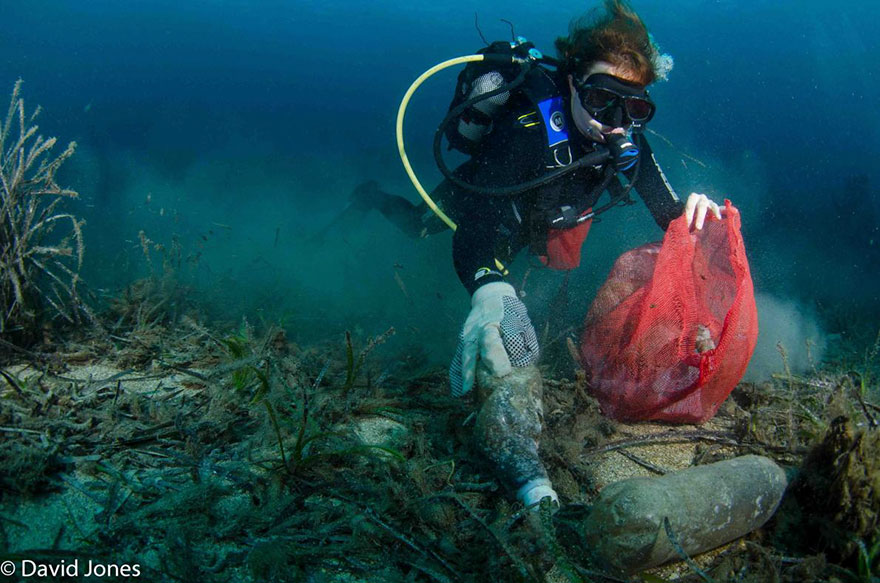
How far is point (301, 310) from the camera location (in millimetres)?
5840

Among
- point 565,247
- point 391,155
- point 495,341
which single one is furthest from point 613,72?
point 391,155

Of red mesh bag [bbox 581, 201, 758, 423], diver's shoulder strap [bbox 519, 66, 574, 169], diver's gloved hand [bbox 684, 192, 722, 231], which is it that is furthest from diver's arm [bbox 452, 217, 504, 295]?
diver's gloved hand [bbox 684, 192, 722, 231]

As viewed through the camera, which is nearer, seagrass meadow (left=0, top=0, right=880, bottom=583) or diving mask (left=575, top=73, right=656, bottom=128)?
seagrass meadow (left=0, top=0, right=880, bottom=583)

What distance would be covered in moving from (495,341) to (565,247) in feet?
7.44

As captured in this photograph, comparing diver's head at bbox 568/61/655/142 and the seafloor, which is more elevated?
diver's head at bbox 568/61/655/142

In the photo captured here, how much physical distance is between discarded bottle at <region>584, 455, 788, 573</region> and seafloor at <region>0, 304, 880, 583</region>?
9 cm

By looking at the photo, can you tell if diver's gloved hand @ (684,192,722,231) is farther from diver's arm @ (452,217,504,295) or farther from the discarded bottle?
the discarded bottle

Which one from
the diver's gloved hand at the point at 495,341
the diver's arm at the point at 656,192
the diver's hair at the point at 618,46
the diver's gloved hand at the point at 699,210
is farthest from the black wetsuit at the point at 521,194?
the diver's gloved hand at the point at 495,341

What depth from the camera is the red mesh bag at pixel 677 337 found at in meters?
2.62

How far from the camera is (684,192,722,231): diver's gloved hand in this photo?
3.27m

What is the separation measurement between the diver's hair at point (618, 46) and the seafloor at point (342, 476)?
2.56 meters

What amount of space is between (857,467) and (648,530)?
93cm

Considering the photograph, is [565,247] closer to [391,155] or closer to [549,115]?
[549,115]

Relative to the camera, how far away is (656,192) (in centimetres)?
393
